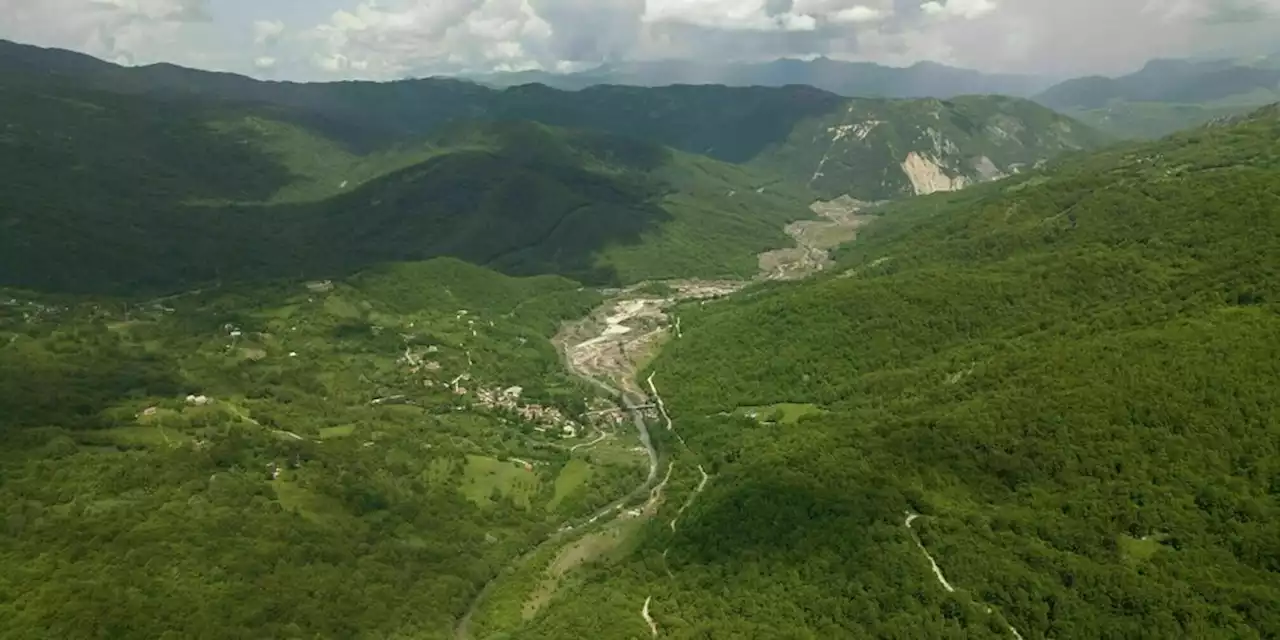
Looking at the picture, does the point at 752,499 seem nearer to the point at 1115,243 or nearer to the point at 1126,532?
the point at 1126,532

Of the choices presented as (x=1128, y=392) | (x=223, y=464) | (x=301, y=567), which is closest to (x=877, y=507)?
(x=1128, y=392)

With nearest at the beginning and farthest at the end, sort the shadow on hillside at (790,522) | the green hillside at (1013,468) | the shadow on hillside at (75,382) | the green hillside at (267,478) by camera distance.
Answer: the green hillside at (1013,468)
the green hillside at (267,478)
the shadow on hillside at (790,522)
the shadow on hillside at (75,382)

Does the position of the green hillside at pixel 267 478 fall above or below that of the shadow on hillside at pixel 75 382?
below

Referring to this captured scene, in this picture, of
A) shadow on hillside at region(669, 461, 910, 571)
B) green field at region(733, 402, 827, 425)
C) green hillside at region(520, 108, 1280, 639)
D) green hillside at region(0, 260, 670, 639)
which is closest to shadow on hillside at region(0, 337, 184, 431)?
green hillside at region(0, 260, 670, 639)

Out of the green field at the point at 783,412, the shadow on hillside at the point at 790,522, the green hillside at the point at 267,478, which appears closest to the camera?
the green hillside at the point at 267,478

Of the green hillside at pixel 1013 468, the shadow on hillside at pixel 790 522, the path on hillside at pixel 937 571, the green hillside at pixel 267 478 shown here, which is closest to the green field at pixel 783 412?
the green hillside at pixel 1013 468

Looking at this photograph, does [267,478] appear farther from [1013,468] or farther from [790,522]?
[1013,468]

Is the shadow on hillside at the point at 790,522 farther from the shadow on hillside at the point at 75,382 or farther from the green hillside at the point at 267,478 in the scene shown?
the shadow on hillside at the point at 75,382

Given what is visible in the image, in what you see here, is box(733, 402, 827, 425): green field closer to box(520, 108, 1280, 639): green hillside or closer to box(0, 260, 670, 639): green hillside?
box(520, 108, 1280, 639): green hillside
